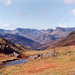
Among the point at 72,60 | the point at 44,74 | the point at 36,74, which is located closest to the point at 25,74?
the point at 36,74

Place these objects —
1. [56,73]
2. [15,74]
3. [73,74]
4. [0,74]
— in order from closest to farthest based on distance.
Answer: [73,74]
[56,73]
[15,74]
[0,74]

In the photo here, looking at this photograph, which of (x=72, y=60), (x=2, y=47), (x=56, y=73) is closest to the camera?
(x=56, y=73)

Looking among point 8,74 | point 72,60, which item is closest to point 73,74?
point 72,60

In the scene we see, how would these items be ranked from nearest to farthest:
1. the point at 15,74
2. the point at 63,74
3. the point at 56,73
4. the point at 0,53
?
the point at 63,74 → the point at 56,73 → the point at 15,74 → the point at 0,53

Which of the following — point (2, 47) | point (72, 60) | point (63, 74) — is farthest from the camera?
point (2, 47)

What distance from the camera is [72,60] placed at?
59.9m

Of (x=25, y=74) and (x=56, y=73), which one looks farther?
(x=25, y=74)

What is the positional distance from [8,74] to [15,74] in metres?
3.77

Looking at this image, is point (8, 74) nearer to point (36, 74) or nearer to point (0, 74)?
point (0, 74)

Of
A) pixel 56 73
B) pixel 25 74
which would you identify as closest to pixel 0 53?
pixel 25 74

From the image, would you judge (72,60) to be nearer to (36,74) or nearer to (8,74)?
(36,74)

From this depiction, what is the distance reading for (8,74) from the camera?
51906 mm

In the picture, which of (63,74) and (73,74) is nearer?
(73,74)

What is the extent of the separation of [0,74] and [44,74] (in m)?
21.5
